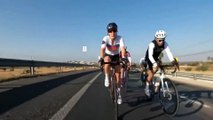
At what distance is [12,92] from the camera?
12.4m

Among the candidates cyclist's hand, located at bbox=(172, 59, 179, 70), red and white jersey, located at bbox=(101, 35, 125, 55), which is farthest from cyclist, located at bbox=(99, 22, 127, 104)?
cyclist's hand, located at bbox=(172, 59, 179, 70)

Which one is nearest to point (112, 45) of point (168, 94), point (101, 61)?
point (101, 61)

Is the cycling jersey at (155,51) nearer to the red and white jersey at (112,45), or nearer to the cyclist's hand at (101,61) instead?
the red and white jersey at (112,45)

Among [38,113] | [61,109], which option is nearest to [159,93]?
[61,109]

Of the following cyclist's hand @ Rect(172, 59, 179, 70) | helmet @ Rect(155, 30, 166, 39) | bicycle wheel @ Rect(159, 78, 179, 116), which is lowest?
bicycle wheel @ Rect(159, 78, 179, 116)

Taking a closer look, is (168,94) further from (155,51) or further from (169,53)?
(155,51)

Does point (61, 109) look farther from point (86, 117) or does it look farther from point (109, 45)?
point (109, 45)

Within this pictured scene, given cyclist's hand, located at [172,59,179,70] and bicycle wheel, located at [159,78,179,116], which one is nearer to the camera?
bicycle wheel, located at [159,78,179,116]

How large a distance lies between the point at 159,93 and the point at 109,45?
1882 millimetres

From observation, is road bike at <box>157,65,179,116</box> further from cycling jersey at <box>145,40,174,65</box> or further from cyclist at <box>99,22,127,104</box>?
cyclist at <box>99,22,127,104</box>

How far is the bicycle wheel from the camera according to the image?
24.1 feet

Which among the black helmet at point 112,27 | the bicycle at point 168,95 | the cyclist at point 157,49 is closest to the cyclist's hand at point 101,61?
the black helmet at point 112,27

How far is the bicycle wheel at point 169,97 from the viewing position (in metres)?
7.33

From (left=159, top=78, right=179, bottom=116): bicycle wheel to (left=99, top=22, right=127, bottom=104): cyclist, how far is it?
3.72ft
